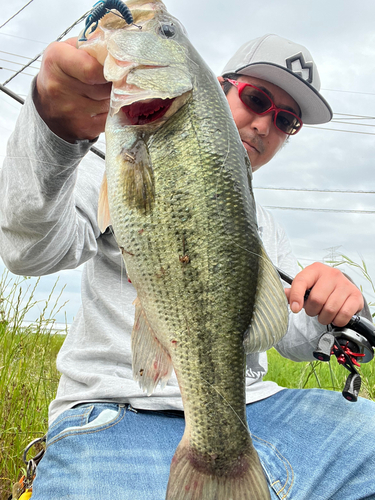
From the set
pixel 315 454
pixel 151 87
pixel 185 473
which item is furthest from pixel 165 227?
pixel 315 454

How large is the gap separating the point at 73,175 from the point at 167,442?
129 cm

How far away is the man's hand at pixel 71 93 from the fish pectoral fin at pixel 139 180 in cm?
29

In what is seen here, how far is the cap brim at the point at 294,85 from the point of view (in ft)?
9.74

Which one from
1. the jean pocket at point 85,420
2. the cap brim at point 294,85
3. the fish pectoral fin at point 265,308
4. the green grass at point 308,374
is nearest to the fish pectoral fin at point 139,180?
the fish pectoral fin at point 265,308

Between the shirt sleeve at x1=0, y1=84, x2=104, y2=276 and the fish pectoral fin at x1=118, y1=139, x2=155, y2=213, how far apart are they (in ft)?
1.12

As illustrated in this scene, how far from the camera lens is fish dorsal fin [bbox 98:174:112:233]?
1.31m

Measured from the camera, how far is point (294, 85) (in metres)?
3.05

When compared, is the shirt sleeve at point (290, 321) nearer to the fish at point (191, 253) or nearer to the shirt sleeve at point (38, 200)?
the fish at point (191, 253)

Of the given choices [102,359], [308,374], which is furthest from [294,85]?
[308,374]

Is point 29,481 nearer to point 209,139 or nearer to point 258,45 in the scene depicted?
point 209,139

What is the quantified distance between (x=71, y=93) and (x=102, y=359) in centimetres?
141

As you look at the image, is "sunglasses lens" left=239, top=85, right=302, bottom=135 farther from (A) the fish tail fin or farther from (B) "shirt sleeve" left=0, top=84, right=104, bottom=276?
(A) the fish tail fin

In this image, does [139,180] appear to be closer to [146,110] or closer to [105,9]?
[146,110]

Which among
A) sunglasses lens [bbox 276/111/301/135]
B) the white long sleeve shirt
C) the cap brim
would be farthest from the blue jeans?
the cap brim
